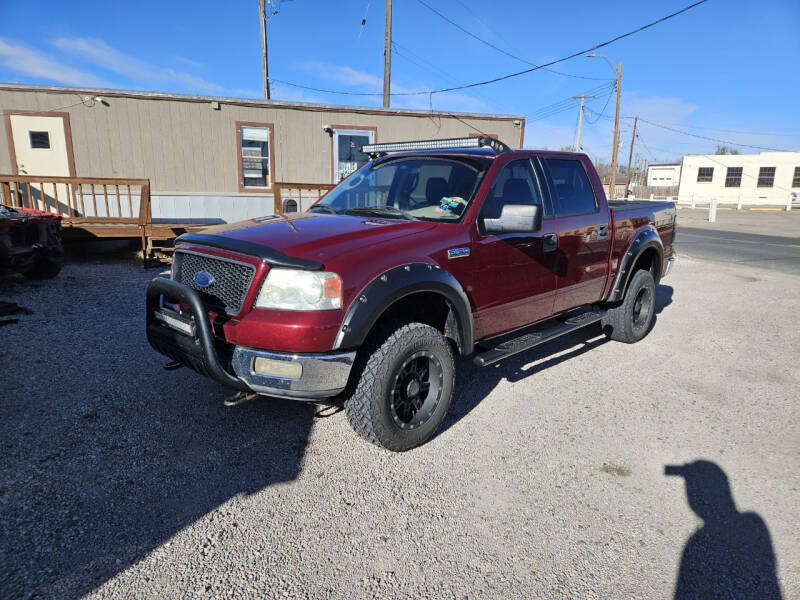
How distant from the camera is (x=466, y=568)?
2338 mm

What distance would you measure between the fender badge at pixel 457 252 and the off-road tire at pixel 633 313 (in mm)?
2714

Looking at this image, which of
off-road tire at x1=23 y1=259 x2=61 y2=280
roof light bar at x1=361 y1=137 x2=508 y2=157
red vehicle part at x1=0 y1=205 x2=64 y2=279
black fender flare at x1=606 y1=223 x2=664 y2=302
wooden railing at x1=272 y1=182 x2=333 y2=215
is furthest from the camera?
→ wooden railing at x1=272 y1=182 x2=333 y2=215

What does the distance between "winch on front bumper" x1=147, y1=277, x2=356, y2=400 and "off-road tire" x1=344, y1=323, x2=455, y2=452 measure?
0.66ft

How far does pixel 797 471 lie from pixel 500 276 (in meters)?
2.19

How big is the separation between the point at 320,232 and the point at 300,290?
557 mm

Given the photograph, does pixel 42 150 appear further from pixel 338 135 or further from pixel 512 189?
pixel 512 189

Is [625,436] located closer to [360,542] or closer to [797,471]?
[797,471]

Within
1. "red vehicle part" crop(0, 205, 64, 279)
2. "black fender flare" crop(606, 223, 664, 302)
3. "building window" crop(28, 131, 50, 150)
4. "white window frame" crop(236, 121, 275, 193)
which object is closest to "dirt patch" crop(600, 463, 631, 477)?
"black fender flare" crop(606, 223, 664, 302)

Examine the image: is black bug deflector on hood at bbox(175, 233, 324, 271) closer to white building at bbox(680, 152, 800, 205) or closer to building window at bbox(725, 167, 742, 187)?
white building at bbox(680, 152, 800, 205)

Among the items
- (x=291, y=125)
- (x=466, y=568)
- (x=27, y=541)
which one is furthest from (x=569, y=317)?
(x=291, y=125)

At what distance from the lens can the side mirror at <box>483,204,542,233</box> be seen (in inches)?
A: 133

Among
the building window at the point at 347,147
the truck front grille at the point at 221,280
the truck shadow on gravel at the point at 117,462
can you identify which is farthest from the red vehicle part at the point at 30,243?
the building window at the point at 347,147

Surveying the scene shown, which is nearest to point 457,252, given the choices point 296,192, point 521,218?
point 521,218

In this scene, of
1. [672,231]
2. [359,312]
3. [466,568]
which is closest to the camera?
[466,568]
